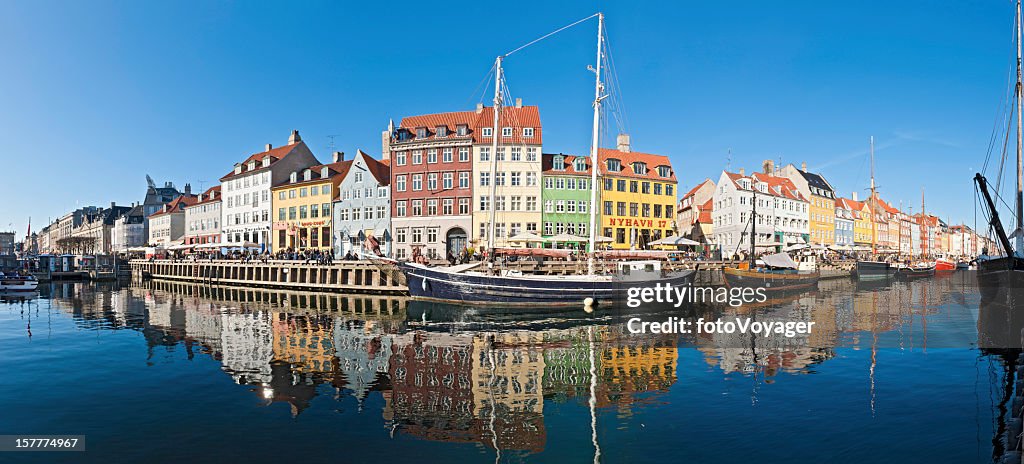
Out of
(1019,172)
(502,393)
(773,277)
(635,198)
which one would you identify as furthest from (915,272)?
(502,393)

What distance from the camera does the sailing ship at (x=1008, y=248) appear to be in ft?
76.9

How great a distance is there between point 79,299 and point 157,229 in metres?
73.3

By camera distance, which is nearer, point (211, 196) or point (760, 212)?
point (760, 212)

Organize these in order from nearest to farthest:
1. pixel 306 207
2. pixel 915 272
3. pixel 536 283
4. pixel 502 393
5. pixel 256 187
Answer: pixel 502 393
pixel 536 283
pixel 306 207
pixel 915 272
pixel 256 187

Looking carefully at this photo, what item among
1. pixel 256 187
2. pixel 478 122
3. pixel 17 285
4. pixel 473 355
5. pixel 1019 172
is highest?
pixel 478 122

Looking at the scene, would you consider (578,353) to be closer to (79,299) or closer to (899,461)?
(899,461)

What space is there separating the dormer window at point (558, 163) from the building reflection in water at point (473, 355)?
30.8 meters

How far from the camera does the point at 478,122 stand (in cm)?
6469

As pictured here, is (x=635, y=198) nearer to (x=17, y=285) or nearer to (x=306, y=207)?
(x=306, y=207)

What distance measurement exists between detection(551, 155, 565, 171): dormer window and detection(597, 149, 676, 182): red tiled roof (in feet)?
13.8

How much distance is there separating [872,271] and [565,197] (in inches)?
1562

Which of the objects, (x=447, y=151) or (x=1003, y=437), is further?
(x=447, y=151)

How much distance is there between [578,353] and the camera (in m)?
20.8

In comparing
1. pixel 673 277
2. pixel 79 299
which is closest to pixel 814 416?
pixel 673 277
